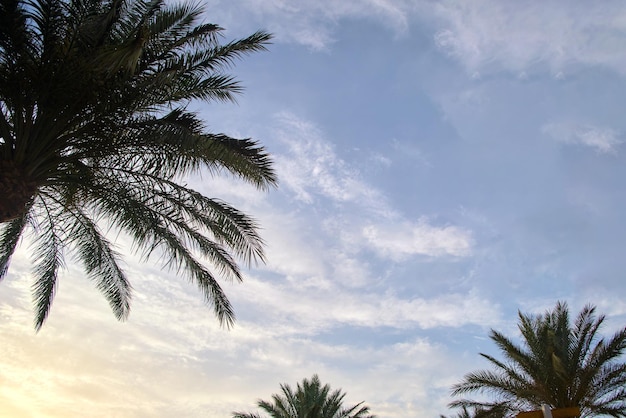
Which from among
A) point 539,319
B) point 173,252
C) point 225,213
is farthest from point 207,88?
point 539,319

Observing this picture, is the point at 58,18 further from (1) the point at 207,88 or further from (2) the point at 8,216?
(2) the point at 8,216

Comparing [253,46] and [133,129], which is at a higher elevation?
[253,46]

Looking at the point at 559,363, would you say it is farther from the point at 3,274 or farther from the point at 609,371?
the point at 3,274

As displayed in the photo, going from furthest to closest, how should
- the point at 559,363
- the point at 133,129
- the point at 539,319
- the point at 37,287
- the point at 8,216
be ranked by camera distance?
the point at 539,319 < the point at 559,363 < the point at 37,287 < the point at 133,129 < the point at 8,216

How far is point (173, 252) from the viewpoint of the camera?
9867mm

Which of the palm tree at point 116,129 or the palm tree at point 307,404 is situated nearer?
the palm tree at point 116,129

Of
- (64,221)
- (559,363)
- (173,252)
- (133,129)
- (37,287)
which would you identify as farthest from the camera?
(559,363)

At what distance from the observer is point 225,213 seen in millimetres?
9961

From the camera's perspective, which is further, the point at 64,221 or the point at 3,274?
the point at 3,274

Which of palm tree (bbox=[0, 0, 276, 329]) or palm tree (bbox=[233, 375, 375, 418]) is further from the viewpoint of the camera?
palm tree (bbox=[233, 375, 375, 418])

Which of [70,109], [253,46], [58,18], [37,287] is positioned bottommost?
[37,287]

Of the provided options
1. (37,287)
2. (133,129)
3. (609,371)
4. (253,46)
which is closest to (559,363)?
(609,371)

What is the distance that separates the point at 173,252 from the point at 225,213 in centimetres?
124

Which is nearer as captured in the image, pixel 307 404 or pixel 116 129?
pixel 116 129
